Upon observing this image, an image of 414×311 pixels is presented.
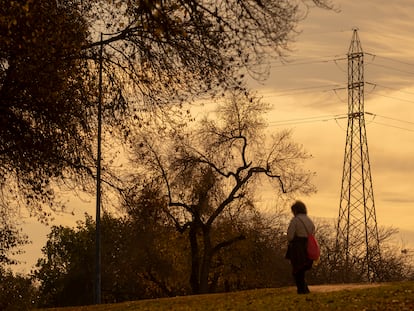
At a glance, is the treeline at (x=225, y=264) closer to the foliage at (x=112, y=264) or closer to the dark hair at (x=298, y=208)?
the foliage at (x=112, y=264)

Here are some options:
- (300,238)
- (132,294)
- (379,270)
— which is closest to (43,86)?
(300,238)

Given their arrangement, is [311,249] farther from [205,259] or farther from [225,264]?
[225,264]

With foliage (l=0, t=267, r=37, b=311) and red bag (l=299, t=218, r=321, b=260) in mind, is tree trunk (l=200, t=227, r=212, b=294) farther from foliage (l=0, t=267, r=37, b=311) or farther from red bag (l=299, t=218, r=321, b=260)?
red bag (l=299, t=218, r=321, b=260)

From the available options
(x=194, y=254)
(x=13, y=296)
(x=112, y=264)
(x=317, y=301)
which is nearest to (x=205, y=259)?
(x=194, y=254)

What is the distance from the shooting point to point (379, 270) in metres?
50.8

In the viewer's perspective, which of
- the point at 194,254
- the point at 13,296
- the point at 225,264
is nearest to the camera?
the point at 13,296

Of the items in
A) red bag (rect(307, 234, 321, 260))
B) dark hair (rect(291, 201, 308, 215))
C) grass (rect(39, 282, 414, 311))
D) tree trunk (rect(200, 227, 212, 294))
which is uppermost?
tree trunk (rect(200, 227, 212, 294))

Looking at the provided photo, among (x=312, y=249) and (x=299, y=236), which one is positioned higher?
(x=299, y=236)

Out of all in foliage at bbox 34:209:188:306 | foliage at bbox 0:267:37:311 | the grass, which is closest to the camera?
the grass

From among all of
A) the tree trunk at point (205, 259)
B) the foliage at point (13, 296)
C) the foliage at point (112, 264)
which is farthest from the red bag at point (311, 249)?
the foliage at point (112, 264)

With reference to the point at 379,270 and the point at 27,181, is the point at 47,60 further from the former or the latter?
the point at 379,270

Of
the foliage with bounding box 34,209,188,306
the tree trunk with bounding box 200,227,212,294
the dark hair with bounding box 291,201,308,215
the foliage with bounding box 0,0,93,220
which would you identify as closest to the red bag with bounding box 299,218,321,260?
the dark hair with bounding box 291,201,308,215

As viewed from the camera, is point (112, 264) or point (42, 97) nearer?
point (42, 97)

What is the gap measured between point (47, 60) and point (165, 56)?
303 cm
